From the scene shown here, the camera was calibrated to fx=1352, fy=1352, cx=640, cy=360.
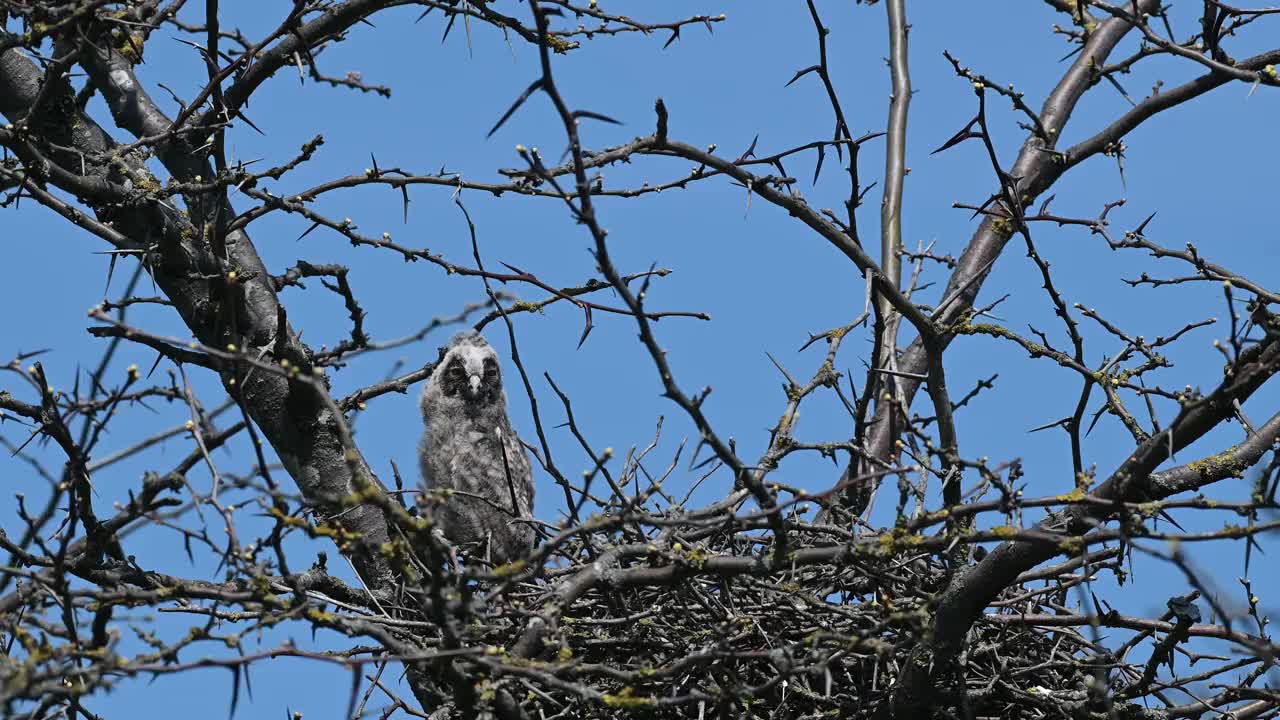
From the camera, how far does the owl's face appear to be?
576 cm

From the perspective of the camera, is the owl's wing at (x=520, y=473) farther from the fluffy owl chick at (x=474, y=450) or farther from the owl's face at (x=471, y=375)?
the owl's face at (x=471, y=375)

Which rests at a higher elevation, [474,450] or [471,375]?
[471,375]

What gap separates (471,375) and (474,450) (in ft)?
1.07

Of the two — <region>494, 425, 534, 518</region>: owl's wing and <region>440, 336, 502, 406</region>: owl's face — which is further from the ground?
<region>440, 336, 502, 406</region>: owl's face

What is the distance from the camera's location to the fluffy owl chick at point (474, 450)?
217 inches

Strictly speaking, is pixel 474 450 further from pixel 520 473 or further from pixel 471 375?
pixel 471 375

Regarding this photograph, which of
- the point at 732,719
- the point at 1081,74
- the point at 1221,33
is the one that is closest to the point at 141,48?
the point at 732,719

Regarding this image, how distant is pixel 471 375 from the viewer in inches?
227

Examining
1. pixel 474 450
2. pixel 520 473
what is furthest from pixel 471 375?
pixel 520 473

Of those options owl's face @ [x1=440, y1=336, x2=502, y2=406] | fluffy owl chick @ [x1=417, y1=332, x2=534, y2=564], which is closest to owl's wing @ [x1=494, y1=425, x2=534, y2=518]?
fluffy owl chick @ [x1=417, y1=332, x2=534, y2=564]

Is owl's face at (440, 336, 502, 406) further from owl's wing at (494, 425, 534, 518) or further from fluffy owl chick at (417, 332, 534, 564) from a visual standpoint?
owl's wing at (494, 425, 534, 518)

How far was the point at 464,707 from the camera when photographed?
3.24m

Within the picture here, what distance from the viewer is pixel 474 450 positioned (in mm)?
5660

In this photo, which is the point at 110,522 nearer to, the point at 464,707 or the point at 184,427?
the point at 184,427
